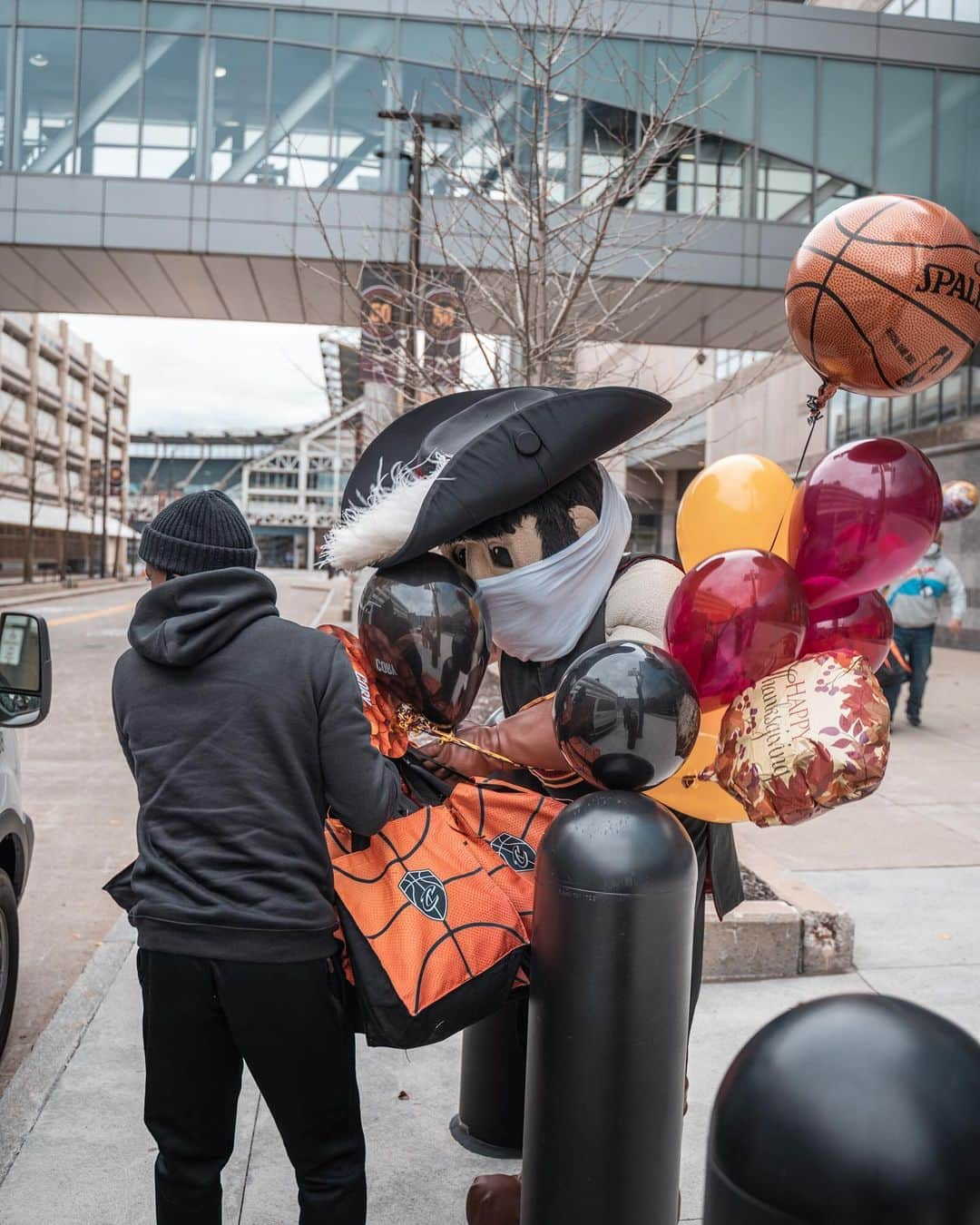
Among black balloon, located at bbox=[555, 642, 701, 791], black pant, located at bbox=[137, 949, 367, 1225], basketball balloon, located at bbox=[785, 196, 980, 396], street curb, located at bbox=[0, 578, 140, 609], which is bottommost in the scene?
street curb, located at bbox=[0, 578, 140, 609]

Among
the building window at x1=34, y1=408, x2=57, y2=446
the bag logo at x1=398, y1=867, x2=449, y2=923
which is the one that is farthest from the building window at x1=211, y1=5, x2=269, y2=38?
the building window at x1=34, y1=408, x2=57, y2=446

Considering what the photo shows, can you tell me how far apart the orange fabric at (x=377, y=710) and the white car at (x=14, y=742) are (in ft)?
3.89

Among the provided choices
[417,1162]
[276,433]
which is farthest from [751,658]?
[276,433]

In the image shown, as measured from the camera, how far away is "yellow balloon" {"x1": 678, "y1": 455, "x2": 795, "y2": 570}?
2.40 m

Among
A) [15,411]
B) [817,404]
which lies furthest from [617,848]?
[15,411]

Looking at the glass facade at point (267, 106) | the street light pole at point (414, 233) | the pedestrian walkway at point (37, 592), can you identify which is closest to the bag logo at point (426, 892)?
the street light pole at point (414, 233)

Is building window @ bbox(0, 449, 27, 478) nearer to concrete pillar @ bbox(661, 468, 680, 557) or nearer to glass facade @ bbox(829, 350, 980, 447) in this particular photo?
concrete pillar @ bbox(661, 468, 680, 557)

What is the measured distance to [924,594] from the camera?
9.16m

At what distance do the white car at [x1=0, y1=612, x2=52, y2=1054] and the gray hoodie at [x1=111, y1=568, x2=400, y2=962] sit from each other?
113 centimetres

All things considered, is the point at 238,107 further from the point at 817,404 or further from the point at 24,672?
the point at 817,404

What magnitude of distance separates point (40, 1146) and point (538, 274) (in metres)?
5.18

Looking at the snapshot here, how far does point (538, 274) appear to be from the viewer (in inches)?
248

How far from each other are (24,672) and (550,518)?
1.84 metres

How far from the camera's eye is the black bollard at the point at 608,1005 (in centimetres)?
179
